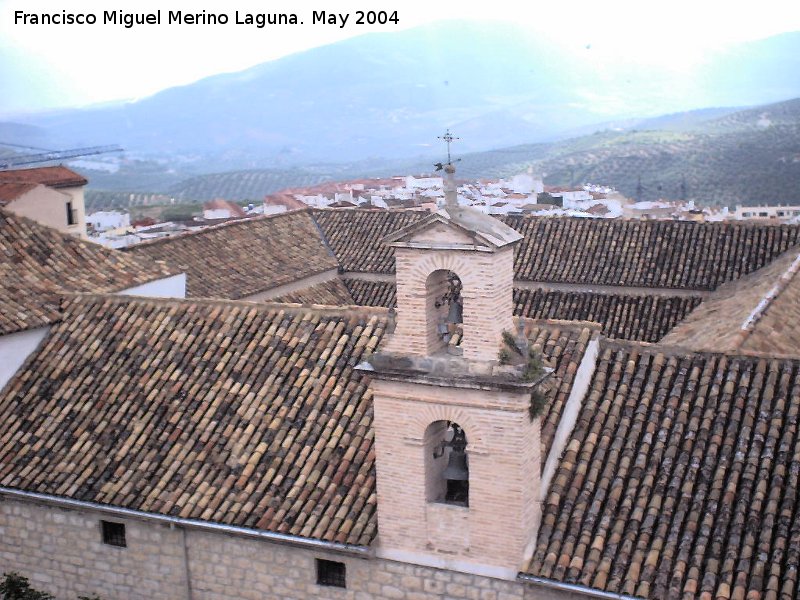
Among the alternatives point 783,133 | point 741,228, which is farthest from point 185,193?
point 741,228

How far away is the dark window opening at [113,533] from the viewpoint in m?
11.7

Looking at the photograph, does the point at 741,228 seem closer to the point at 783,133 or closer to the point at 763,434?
the point at 763,434

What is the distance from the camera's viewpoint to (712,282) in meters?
21.6

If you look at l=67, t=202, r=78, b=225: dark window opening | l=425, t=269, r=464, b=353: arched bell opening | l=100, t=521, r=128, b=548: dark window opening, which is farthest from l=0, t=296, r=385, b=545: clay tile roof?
l=67, t=202, r=78, b=225: dark window opening

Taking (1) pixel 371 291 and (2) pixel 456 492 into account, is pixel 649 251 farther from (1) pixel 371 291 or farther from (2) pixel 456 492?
(2) pixel 456 492

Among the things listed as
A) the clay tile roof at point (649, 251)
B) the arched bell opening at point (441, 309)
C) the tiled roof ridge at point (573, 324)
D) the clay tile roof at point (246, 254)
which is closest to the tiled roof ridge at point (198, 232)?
the clay tile roof at point (246, 254)

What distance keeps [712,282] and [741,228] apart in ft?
7.19

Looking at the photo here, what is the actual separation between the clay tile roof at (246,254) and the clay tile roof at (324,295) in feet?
1.05

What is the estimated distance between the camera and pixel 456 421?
9.58 metres

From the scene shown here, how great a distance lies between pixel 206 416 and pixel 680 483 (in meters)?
5.17

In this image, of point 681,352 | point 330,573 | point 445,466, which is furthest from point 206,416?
point 681,352

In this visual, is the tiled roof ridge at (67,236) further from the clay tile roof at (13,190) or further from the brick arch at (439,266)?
the clay tile roof at (13,190)

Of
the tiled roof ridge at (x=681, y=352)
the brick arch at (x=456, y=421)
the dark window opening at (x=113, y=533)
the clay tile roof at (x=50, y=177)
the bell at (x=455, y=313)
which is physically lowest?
the dark window opening at (x=113, y=533)

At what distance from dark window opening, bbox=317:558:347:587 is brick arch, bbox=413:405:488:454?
1.75 metres
